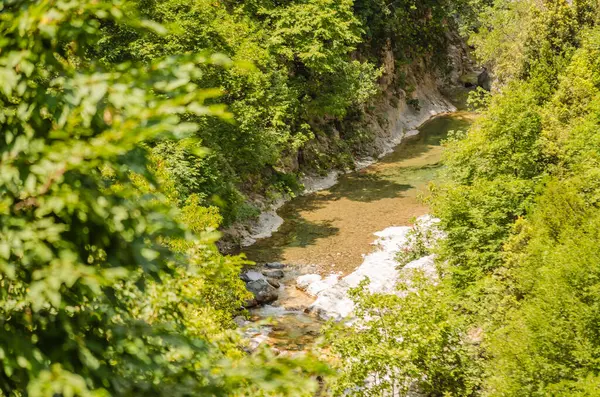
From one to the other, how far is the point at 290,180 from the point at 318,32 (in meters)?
9.37

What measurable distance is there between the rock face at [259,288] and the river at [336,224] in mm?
415

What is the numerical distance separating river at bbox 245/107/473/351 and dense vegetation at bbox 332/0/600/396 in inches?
176

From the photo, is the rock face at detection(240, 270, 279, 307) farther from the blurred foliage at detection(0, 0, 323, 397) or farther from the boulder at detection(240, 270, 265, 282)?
the blurred foliage at detection(0, 0, 323, 397)

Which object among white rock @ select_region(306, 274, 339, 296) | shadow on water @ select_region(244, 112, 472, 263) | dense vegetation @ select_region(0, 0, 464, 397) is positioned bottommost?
white rock @ select_region(306, 274, 339, 296)

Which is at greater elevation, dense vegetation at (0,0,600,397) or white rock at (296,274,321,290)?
dense vegetation at (0,0,600,397)

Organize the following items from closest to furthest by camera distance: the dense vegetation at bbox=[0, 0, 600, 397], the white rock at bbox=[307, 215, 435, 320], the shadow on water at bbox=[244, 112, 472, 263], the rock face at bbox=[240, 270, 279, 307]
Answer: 1. the dense vegetation at bbox=[0, 0, 600, 397]
2. the white rock at bbox=[307, 215, 435, 320]
3. the rock face at bbox=[240, 270, 279, 307]
4. the shadow on water at bbox=[244, 112, 472, 263]

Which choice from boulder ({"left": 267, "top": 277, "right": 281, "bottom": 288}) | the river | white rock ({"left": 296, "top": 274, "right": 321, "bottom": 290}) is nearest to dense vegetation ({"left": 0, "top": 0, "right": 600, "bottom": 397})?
the river

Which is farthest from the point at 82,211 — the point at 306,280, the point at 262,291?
the point at 306,280

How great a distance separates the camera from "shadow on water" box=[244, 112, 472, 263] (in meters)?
26.8

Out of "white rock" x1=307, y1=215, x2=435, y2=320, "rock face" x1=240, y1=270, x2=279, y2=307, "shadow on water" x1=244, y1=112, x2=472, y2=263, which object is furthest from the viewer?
"shadow on water" x1=244, y1=112, x2=472, y2=263

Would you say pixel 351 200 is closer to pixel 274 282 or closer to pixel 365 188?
pixel 365 188

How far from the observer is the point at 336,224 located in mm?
29156

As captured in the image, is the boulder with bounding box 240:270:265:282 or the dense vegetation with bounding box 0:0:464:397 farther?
the boulder with bounding box 240:270:265:282

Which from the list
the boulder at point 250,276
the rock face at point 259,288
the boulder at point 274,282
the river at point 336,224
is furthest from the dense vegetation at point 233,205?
the boulder at point 274,282
